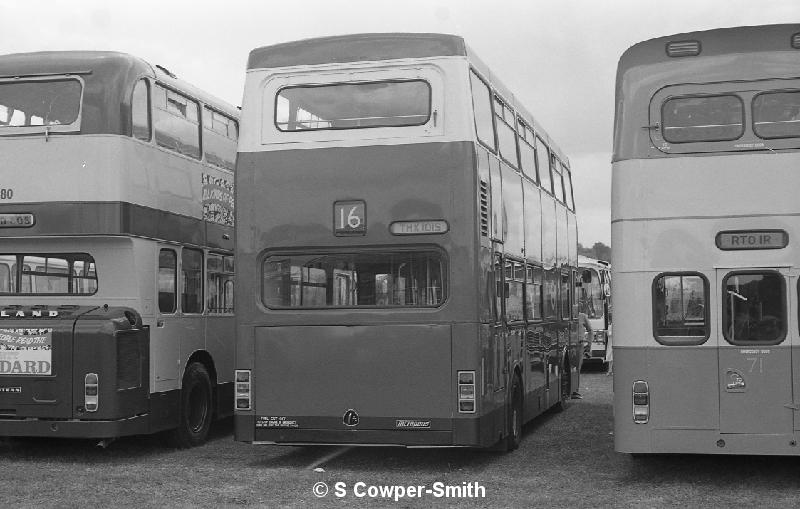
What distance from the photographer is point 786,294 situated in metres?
10.4

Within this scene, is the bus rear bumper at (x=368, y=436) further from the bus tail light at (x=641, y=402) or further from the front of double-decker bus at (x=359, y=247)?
the bus tail light at (x=641, y=402)

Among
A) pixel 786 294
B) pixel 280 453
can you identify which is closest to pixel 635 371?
pixel 786 294

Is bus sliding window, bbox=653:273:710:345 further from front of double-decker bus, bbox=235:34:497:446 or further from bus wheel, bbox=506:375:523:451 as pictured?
bus wheel, bbox=506:375:523:451

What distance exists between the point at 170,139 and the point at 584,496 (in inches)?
264

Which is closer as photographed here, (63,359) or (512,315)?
(63,359)

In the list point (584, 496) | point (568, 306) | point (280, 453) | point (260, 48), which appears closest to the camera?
point (584, 496)

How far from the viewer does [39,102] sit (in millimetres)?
12648

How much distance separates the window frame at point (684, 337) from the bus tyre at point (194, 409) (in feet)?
19.7

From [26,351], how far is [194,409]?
267cm

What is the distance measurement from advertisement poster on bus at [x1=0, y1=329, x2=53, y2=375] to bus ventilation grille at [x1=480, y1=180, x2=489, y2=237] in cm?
477

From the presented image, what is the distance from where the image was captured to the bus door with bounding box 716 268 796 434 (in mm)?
10375

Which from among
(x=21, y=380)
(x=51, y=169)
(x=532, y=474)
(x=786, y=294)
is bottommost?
(x=532, y=474)

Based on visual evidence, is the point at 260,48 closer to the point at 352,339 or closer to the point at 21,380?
the point at 352,339

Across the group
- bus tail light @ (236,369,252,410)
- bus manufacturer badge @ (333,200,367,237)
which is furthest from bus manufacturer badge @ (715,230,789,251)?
bus tail light @ (236,369,252,410)
